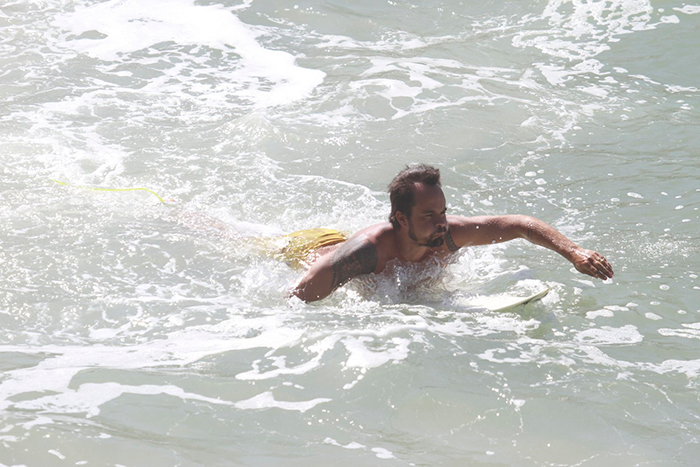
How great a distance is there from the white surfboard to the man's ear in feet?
1.95

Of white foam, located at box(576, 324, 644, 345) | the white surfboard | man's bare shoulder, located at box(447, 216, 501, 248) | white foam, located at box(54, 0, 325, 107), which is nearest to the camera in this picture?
white foam, located at box(576, 324, 644, 345)

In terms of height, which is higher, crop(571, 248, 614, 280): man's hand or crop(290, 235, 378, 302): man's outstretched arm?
crop(571, 248, 614, 280): man's hand

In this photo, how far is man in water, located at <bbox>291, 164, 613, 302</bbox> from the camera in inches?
193

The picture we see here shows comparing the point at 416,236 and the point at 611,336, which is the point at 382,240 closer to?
the point at 416,236

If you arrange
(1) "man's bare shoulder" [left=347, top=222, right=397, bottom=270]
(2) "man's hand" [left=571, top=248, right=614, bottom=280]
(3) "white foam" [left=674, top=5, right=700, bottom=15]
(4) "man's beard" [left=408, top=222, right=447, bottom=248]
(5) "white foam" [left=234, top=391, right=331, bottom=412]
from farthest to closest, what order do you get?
1. (3) "white foam" [left=674, top=5, right=700, bottom=15]
2. (1) "man's bare shoulder" [left=347, top=222, right=397, bottom=270]
3. (4) "man's beard" [left=408, top=222, right=447, bottom=248]
4. (2) "man's hand" [left=571, top=248, right=614, bottom=280]
5. (5) "white foam" [left=234, top=391, right=331, bottom=412]

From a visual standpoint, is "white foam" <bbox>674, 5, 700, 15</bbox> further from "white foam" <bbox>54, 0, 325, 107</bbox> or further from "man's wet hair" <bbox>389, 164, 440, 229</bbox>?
"man's wet hair" <bbox>389, 164, 440, 229</bbox>

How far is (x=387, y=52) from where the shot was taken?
1112 centimetres

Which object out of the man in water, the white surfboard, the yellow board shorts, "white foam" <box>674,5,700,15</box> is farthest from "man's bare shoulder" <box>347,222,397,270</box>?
"white foam" <box>674,5,700,15</box>

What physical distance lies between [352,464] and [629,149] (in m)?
5.63

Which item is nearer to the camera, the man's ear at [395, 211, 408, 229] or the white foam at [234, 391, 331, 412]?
the white foam at [234, 391, 331, 412]

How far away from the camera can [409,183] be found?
4.93 meters

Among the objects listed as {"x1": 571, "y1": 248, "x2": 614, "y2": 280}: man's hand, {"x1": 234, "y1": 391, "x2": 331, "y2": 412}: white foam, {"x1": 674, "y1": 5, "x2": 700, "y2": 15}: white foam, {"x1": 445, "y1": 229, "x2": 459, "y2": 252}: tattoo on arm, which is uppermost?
{"x1": 674, "y1": 5, "x2": 700, "y2": 15}: white foam

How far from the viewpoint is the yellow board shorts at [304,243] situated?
6.04 metres

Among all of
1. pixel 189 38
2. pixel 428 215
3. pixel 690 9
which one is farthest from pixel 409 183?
pixel 690 9
